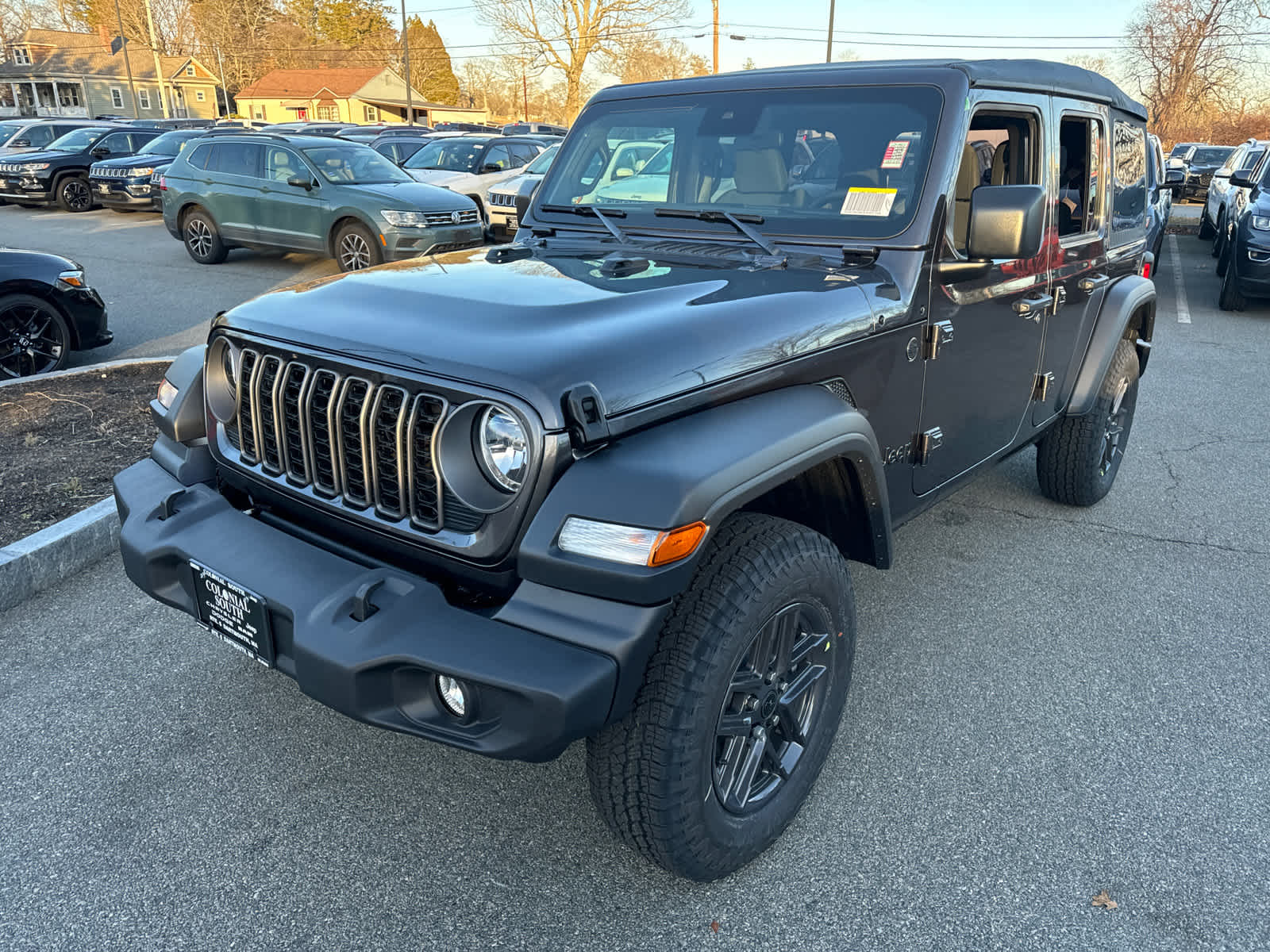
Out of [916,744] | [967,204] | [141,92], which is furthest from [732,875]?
[141,92]

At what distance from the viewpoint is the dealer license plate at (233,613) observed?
2186 millimetres

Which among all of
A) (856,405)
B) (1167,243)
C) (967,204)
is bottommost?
(1167,243)

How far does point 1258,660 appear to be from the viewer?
3.42 metres

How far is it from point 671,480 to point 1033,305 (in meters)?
2.16

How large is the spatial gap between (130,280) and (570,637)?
442 inches

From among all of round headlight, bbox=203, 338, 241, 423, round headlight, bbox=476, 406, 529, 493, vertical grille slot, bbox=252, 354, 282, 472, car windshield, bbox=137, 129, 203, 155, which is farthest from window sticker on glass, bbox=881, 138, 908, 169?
car windshield, bbox=137, 129, 203, 155

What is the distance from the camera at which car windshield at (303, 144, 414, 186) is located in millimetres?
11036

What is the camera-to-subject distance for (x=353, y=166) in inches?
444

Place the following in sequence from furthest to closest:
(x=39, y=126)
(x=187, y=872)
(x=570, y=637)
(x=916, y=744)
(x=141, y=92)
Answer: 1. (x=141, y=92)
2. (x=39, y=126)
3. (x=916, y=744)
4. (x=187, y=872)
5. (x=570, y=637)

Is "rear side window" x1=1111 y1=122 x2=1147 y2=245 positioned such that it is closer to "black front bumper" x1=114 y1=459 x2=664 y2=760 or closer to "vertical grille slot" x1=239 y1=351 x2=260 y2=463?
"black front bumper" x1=114 y1=459 x2=664 y2=760

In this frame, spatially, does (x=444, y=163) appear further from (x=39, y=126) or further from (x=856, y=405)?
(x=856, y=405)

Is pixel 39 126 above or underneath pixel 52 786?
above

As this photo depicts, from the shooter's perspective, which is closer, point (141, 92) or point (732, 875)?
point (732, 875)

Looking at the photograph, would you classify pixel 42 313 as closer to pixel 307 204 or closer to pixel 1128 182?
pixel 307 204
